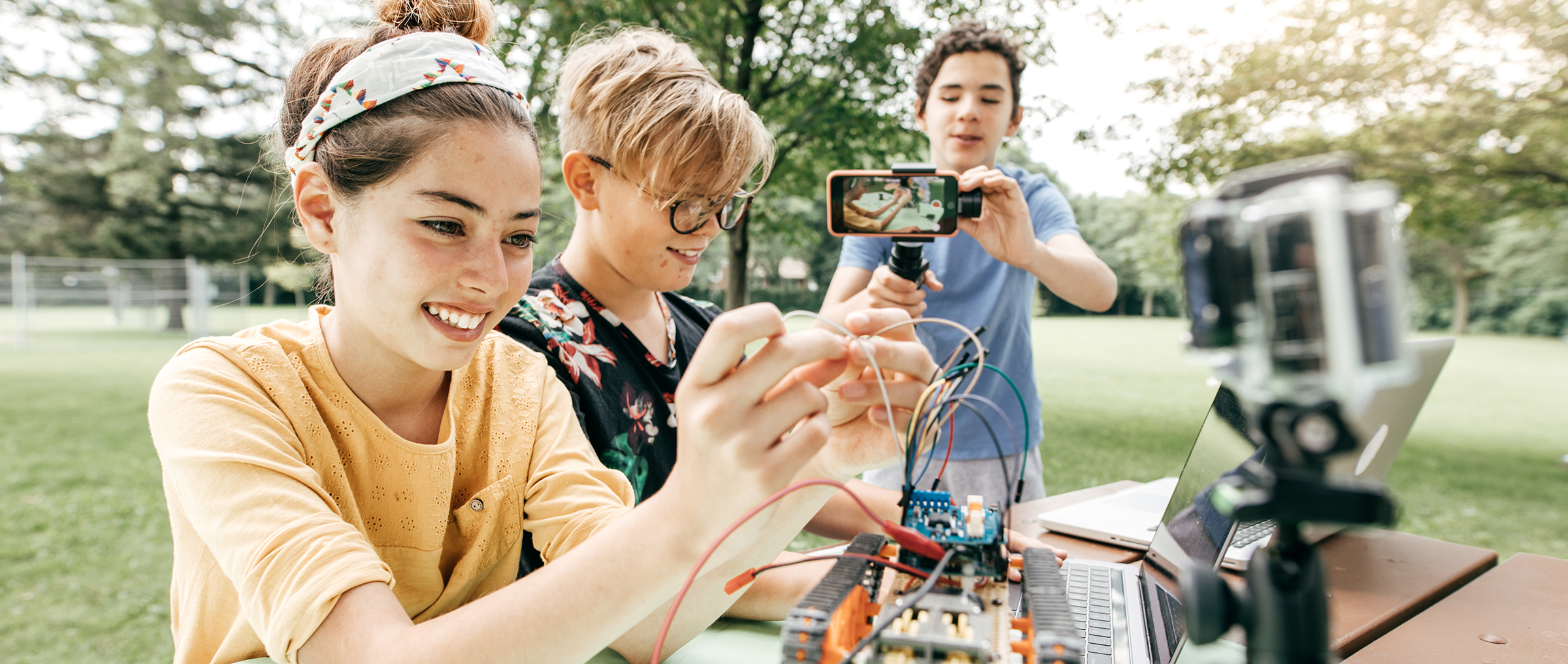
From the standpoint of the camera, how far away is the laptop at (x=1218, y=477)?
128 cm

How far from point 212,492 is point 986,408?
2438 millimetres

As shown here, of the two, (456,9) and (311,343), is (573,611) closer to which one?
(311,343)

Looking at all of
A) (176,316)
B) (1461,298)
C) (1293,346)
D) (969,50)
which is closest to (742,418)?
(1293,346)

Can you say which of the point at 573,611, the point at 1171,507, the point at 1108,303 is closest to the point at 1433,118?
the point at 1108,303

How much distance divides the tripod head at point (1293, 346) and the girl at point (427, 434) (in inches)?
19.4

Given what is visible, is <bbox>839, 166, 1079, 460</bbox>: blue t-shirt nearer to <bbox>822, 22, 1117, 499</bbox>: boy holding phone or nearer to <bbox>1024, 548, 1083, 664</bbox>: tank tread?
<bbox>822, 22, 1117, 499</bbox>: boy holding phone

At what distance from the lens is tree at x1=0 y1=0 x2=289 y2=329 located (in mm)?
13164

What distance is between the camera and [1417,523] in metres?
6.35

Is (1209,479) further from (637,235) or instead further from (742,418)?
(637,235)

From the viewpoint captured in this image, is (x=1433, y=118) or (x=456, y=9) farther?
(x=1433, y=118)

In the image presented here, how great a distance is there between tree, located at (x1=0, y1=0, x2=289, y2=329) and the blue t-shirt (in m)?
11.6

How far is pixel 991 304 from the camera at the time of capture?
2980 millimetres

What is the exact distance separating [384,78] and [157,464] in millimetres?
8021

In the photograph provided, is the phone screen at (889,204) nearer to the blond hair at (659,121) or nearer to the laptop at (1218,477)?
the blond hair at (659,121)
